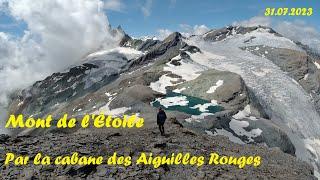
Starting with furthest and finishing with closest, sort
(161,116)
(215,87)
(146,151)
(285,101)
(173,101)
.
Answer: (285,101)
(215,87)
(173,101)
(161,116)
(146,151)

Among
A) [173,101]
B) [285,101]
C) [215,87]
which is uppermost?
[215,87]

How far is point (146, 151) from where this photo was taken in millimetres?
37531

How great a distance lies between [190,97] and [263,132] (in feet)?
113

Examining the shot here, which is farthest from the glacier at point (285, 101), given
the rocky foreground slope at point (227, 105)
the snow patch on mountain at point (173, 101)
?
the snow patch on mountain at point (173, 101)

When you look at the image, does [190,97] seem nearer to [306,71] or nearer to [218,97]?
[218,97]

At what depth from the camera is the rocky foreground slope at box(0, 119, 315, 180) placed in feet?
108

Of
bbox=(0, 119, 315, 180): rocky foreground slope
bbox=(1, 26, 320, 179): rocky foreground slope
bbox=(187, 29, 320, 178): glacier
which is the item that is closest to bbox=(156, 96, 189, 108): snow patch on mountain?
bbox=(1, 26, 320, 179): rocky foreground slope

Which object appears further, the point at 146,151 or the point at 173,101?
the point at 173,101

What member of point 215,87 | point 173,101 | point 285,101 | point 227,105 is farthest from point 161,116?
point 285,101

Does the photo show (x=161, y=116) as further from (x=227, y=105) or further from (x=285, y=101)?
(x=285, y=101)

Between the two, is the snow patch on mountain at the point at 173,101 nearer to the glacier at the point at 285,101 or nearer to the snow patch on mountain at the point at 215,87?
the snow patch on mountain at the point at 215,87

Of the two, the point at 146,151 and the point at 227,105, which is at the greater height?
the point at 227,105

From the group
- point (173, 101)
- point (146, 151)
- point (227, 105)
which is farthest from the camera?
point (173, 101)

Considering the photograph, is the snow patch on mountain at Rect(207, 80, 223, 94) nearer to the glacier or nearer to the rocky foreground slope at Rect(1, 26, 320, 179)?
the rocky foreground slope at Rect(1, 26, 320, 179)
